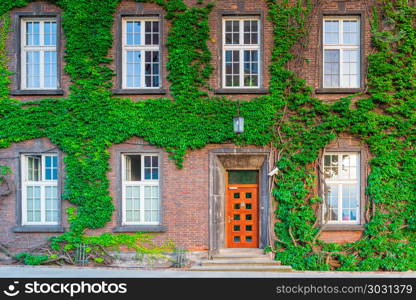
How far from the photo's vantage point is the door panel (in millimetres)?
11172

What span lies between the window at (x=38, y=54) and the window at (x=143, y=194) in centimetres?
335

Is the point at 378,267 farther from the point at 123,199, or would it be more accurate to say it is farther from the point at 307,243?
the point at 123,199

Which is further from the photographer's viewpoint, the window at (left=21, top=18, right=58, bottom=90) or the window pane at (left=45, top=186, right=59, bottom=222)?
the window at (left=21, top=18, right=58, bottom=90)

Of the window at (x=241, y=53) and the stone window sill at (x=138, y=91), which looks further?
the window at (x=241, y=53)

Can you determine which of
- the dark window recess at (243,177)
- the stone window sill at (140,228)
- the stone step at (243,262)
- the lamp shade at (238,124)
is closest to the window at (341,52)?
Result: the lamp shade at (238,124)

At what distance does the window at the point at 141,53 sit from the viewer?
36.5ft

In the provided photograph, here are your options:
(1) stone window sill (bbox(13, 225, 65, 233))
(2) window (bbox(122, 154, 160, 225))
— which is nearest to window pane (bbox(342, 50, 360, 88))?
(2) window (bbox(122, 154, 160, 225))

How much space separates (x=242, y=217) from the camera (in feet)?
36.8

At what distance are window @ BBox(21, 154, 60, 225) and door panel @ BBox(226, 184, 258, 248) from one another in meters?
5.06

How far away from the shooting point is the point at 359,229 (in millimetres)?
10648

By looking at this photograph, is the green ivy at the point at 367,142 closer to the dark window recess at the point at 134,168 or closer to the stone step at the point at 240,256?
the stone step at the point at 240,256

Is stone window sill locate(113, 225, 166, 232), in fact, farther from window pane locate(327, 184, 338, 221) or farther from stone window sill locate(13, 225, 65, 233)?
window pane locate(327, 184, 338, 221)

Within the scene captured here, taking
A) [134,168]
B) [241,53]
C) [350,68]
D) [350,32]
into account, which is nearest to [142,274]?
[134,168]

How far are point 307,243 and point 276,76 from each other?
475 centimetres
